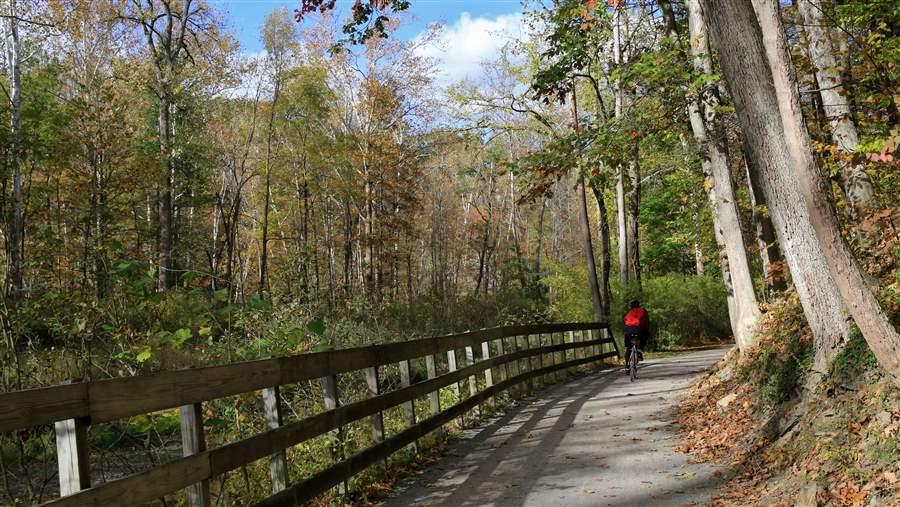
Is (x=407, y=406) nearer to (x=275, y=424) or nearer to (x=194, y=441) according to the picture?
(x=275, y=424)

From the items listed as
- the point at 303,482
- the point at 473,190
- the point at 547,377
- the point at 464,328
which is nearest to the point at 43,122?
the point at 464,328

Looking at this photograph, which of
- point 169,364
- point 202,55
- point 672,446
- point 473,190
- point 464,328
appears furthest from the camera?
point 473,190

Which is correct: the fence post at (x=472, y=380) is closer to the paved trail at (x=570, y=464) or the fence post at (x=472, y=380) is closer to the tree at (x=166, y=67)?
the paved trail at (x=570, y=464)

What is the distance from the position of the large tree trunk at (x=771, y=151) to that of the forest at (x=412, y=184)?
0.07 ft

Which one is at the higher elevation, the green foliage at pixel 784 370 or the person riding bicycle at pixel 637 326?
the person riding bicycle at pixel 637 326

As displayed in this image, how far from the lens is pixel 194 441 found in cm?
454

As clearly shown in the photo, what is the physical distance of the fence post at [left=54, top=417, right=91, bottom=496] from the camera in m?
3.47

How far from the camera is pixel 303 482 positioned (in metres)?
5.78

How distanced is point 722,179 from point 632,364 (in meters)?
4.72

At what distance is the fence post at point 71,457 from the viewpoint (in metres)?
3.47

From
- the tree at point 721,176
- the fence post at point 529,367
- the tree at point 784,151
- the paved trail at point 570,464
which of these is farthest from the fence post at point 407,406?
the tree at point 721,176

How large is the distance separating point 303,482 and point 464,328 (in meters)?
18.4

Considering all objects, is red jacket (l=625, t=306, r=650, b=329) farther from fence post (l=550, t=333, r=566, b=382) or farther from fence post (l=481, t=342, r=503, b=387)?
fence post (l=481, t=342, r=503, b=387)

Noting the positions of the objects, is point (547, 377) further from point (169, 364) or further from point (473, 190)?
point (473, 190)
